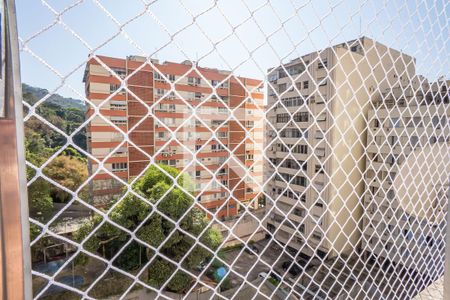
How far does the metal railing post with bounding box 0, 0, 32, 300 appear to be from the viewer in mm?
235

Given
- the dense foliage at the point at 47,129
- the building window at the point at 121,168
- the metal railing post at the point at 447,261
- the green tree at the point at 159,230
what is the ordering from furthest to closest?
1. the green tree at the point at 159,230
2. the building window at the point at 121,168
3. the metal railing post at the point at 447,261
4. the dense foliage at the point at 47,129

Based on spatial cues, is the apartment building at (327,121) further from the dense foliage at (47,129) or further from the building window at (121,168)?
the building window at (121,168)

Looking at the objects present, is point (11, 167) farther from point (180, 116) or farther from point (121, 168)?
point (121, 168)

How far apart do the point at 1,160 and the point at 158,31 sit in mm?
328

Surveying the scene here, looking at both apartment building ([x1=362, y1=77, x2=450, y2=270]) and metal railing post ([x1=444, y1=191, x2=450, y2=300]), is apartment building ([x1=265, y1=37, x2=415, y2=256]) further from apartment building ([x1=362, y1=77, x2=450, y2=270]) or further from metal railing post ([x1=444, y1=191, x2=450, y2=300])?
metal railing post ([x1=444, y1=191, x2=450, y2=300])

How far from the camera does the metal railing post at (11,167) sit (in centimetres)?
24

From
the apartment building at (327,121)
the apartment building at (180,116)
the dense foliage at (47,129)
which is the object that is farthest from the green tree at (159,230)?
the dense foliage at (47,129)

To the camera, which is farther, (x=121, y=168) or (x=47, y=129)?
(x=121, y=168)

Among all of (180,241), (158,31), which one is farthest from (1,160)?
(180,241)

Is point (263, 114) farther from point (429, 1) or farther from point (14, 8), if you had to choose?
point (429, 1)

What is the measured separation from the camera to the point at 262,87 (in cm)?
64

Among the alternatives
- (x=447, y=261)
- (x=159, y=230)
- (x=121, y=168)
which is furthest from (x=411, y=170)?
(x=159, y=230)

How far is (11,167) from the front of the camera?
24 centimetres

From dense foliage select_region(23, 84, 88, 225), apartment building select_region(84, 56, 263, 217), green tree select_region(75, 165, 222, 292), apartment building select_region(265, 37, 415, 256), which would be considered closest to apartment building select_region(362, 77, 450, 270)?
apartment building select_region(265, 37, 415, 256)
